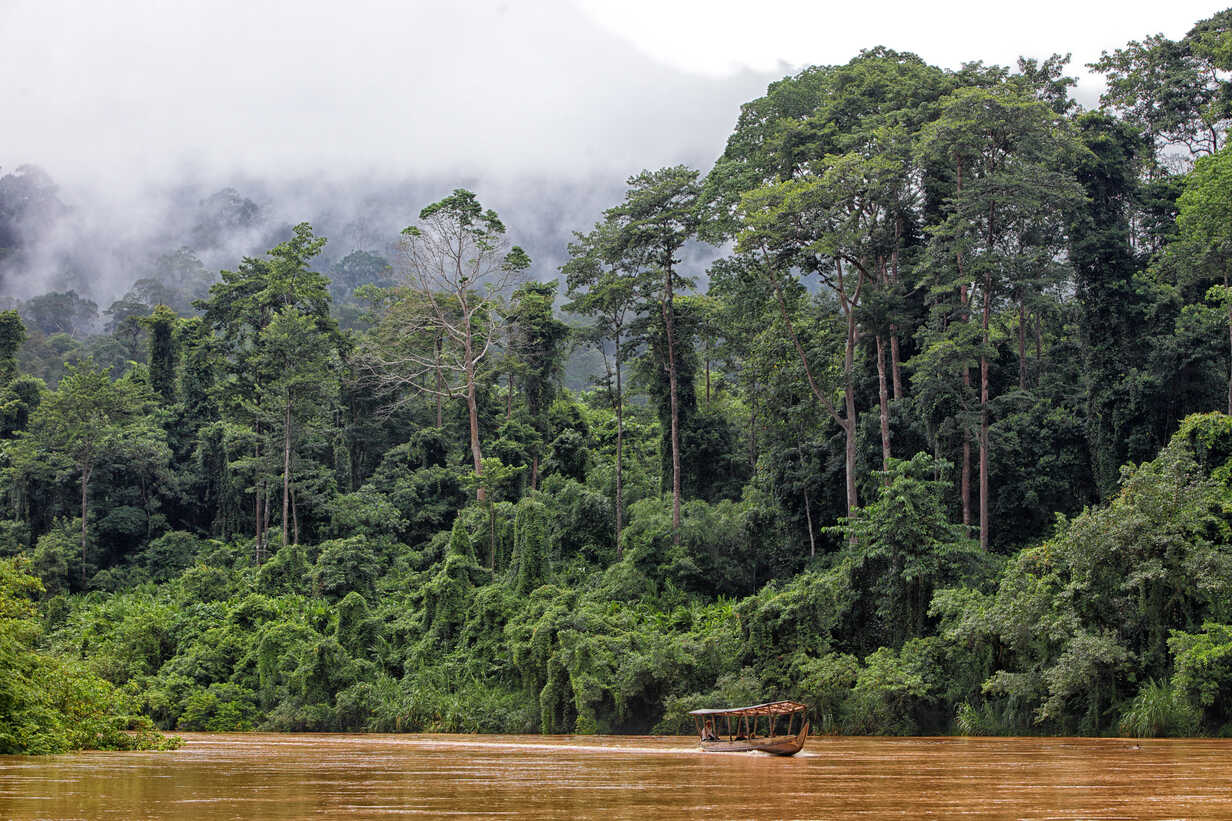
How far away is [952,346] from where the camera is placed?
27.8 meters

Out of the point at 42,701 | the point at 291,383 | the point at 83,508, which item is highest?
the point at 291,383

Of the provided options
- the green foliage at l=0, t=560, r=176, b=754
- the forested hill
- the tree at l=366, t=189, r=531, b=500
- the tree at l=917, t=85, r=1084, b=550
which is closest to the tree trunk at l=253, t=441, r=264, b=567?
the forested hill

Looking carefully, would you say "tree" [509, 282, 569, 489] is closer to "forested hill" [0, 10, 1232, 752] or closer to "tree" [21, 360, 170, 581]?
"forested hill" [0, 10, 1232, 752]

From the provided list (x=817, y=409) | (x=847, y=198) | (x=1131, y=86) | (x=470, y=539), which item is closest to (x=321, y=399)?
(x=470, y=539)

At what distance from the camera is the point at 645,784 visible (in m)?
10.9

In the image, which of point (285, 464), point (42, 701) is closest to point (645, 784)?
point (42, 701)

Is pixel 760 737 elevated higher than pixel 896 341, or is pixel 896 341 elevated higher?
pixel 896 341

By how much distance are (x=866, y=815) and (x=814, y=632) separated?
1881cm

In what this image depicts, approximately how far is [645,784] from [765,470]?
2435 centimetres

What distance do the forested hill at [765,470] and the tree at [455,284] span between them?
0.19 meters

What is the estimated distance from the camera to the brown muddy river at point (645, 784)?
7.80 m

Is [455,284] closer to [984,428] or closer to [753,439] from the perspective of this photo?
[753,439]

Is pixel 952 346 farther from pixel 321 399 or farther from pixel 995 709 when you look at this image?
pixel 321 399

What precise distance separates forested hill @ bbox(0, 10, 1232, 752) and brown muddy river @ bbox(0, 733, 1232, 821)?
12.2 feet
